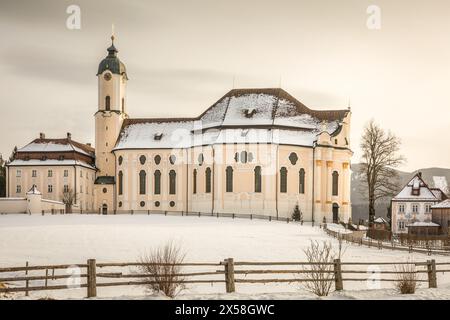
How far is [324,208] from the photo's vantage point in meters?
65.4

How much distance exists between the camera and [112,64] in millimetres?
73938

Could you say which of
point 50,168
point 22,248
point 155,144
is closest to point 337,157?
point 155,144

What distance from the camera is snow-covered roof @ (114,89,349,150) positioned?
216 ft

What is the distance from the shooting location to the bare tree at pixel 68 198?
221ft

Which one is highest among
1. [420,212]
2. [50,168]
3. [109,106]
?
[109,106]

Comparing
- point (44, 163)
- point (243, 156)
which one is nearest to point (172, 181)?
point (243, 156)

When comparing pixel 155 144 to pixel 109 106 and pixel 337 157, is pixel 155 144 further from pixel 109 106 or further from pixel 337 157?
pixel 337 157

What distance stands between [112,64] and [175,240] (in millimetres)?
38838

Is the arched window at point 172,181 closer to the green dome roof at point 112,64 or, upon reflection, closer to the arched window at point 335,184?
the green dome roof at point 112,64

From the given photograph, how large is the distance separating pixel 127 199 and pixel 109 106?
11.3 meters

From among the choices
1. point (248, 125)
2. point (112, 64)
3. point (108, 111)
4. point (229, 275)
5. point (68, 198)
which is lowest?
point (229, 275)

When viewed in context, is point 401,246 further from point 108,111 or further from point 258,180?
point 108,111

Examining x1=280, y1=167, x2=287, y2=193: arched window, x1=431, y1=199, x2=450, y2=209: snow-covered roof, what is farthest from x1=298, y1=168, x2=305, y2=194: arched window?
x1=431, y1=199, x2=450, y2=209: snow-covered roof
